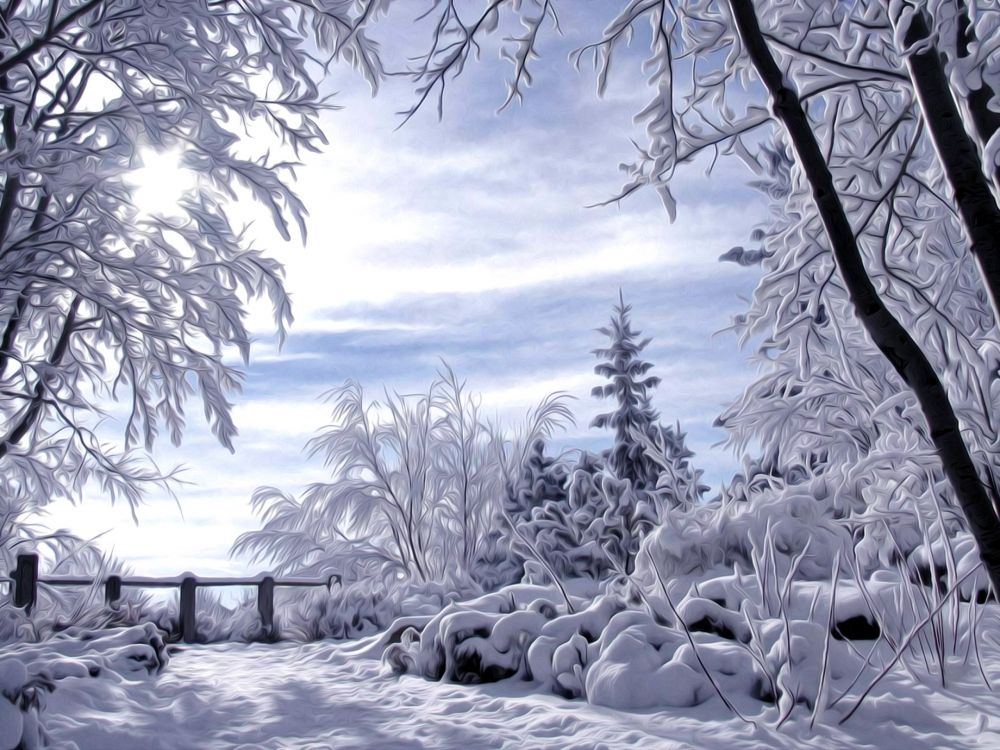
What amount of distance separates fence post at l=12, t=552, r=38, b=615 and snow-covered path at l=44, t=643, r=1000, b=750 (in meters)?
5.35

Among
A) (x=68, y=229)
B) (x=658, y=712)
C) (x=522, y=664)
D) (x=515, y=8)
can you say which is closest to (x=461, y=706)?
(x=522, y=664)

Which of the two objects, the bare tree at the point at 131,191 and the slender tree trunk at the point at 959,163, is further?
the bare tree at the point at 131,191

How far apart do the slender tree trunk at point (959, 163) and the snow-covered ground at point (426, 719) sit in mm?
2342

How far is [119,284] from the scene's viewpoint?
9.02 m

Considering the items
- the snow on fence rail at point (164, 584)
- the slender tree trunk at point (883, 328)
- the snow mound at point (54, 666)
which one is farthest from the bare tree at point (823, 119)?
the snow on fence rail at point (164, 584)

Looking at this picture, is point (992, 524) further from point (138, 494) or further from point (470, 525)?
point (470, 525)

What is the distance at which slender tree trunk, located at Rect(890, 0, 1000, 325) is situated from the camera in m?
3.08

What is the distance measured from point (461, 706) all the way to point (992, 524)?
3.60 meters

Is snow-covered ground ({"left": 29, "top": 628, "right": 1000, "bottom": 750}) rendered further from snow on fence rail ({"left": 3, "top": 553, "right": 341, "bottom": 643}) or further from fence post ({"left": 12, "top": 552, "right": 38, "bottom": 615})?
fence post ({"left": 12, "top": 552, "right": 38, "bottom": 615})

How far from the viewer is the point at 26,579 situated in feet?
36.5

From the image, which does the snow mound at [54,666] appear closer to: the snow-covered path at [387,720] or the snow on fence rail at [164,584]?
the snow-covered path at [387,720]

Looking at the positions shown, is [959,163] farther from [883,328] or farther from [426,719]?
[426,719]

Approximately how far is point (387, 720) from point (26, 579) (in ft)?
26.8

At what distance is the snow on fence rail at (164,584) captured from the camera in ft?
36.3
